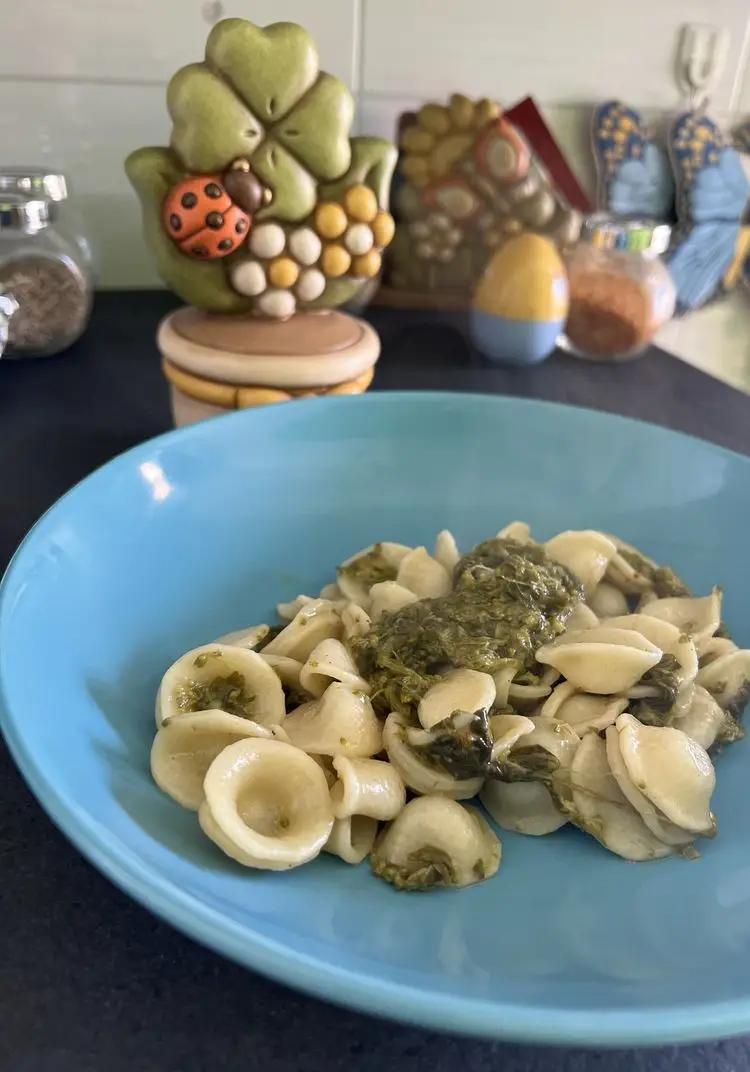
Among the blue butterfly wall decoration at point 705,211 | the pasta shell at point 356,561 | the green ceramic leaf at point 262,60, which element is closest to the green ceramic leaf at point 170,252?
the green ceramic leaf at point 262,60

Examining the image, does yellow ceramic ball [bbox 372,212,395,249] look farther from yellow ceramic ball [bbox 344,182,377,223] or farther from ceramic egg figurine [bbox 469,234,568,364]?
ceramic egg figurine [bbox 469,234,568,364]

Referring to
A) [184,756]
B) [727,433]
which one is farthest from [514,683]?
[727,433]

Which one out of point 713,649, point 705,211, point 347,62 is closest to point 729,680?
point 713,649

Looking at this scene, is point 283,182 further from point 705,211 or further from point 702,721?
point 705,211

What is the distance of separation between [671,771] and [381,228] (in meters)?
0.68

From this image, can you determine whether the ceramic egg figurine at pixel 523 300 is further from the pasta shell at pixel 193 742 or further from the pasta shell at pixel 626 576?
the pasta shell at pixel 193 742

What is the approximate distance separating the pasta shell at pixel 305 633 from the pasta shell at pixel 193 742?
0.31 feet

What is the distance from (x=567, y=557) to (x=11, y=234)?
0.85 m

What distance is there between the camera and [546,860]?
0.56m

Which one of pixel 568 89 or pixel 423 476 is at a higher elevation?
pixel 568 89

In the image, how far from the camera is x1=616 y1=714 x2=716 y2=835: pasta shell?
571mm

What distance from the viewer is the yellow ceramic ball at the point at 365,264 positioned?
102cm

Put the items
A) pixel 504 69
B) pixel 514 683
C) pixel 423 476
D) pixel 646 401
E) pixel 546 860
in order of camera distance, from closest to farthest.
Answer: pixel 546 860 → pixel 514 683 → pixel 423 476 → pixel 646 401 → pixel 504 69

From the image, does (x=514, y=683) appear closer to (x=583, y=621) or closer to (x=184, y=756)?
(x=583, y=621)
